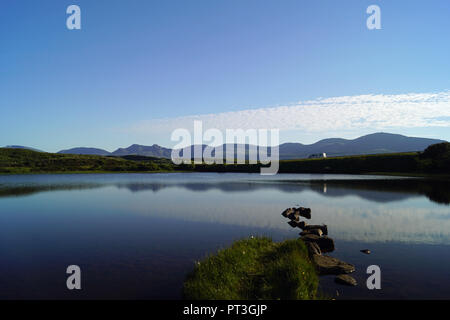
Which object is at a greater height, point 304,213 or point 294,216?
point 294,216

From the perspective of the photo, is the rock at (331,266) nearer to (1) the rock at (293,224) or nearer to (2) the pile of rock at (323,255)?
(2) the pile of rock at (323,255)

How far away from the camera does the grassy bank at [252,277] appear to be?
1445 centimetres

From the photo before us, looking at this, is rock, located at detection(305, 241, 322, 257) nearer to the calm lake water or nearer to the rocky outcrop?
the calm lake water

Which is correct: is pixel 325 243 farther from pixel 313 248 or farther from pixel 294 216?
pixel 294 216

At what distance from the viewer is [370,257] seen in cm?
2297

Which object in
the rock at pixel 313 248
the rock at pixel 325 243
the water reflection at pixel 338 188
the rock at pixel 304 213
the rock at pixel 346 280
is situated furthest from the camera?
the water reflection at pixel 338 188

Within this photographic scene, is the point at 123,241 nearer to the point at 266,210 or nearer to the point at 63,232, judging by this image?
the point at 63,232

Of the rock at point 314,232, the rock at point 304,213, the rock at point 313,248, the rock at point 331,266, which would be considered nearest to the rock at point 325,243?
the rock at point 313,248

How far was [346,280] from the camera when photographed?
1766 centimetres

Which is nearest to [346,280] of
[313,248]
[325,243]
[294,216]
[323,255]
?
[323,255]

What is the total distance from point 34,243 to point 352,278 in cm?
2869

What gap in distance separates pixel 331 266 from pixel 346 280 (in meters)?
2.13

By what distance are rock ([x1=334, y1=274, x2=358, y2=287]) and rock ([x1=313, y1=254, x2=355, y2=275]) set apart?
95 centimetres

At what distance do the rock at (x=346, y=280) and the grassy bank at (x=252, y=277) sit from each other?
6.80 feet
